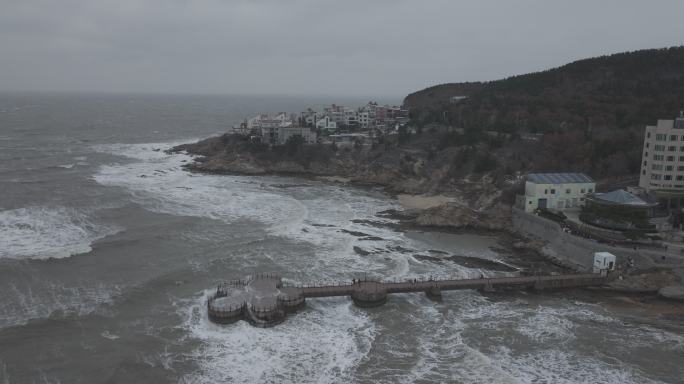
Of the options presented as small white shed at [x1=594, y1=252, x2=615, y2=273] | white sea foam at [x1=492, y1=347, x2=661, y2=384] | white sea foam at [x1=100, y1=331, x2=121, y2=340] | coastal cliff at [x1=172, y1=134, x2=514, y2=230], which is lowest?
white sea foam at [x1=100, y1=331, x2=121, y2=340]

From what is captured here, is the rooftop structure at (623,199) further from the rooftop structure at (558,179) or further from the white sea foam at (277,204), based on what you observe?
the white sea foam at (277,204)

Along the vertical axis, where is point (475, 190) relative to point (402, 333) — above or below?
above

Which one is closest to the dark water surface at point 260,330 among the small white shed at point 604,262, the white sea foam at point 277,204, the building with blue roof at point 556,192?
the white sea foam at point 277,204

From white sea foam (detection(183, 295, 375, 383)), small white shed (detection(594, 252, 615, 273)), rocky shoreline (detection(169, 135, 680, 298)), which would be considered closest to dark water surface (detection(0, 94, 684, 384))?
white sea foam (detection(183, 295, 375, 383))

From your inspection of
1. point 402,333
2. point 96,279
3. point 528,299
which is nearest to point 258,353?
point 402,333


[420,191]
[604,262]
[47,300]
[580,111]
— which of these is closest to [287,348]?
[47,300]

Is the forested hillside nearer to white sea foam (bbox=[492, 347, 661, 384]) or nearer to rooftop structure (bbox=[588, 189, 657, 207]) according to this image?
rooftop structure (bbox=[588, 189, 657, 207])

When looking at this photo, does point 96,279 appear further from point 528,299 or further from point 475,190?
point 475,190
